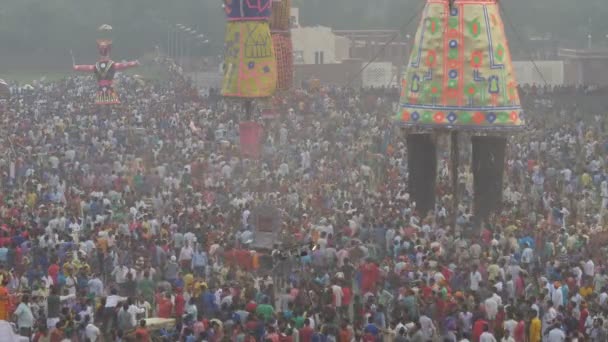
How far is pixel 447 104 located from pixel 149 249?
18.0 ft

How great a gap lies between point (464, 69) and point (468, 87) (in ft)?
0.95

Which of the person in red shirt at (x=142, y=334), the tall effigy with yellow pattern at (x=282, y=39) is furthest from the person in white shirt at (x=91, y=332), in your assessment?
the tall effigy with yellow pattern at (x=282, y=39)

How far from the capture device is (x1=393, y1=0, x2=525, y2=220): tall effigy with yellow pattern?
23188 millimetres

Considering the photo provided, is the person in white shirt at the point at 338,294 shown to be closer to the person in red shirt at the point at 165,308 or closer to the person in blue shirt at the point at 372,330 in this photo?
the person in red shirt at the point at 165,308

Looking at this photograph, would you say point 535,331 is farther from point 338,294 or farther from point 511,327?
point 338,294

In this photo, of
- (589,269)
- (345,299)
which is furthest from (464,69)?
(345,299)

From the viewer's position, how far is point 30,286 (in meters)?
18.8

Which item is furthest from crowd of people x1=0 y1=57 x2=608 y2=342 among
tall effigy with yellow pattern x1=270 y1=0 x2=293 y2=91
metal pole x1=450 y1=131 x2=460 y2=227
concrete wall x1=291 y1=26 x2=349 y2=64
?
concrete wall x1=291 y1=26 x2=349 y2=64

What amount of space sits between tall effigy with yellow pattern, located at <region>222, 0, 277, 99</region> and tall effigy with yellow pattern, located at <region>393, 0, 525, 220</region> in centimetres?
812

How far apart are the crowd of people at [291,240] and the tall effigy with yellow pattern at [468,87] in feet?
3.44

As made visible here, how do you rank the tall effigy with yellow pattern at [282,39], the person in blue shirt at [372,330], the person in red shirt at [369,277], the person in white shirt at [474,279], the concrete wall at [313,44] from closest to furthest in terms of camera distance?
1. the person in blue shirt at [372,330]
2. the person in white shirt at [474,279]
3. the person in red shirt at [369,277]
4. the tall effigy with yellow pattern at [282,39]
5. the concrete wall at [313,44]

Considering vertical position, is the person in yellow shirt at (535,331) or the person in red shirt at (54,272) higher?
the person in red shirt at (54,272)

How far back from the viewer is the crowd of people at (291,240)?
16609 mm

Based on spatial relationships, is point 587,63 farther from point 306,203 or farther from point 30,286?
point 30,286
